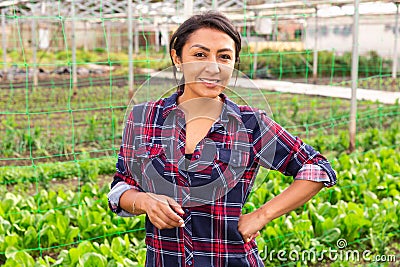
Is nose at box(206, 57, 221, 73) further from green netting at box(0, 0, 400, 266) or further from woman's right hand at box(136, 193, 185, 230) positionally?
woman's right hand at box(136, 193, 185, 230)

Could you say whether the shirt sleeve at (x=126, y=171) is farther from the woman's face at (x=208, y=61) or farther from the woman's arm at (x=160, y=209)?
the woman's face at (x=208, y=61)

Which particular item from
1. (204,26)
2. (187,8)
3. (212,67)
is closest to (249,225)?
(212,67)

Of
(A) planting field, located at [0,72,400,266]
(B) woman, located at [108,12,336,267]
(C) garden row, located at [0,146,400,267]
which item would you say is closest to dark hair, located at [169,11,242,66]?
(B) woman, located at [108,12,336,267]

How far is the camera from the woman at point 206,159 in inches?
58.3

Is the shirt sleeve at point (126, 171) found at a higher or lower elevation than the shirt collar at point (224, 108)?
lower

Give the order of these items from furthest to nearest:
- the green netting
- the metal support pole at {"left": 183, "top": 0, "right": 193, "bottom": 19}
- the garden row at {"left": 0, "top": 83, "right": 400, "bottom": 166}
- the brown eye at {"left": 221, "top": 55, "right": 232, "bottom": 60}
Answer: the garden row at {"left": 0, "top": 83, "right": 400, "bottom": 166}
the metal support pole at {"left": 183, "top": 0, "right": 193, "bottom": 19}
the green netting
the brown eye at {"left": 221, "top": 55, "right": 232, "bottom": 60}

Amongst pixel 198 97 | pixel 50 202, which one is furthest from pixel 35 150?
pixel 198 97

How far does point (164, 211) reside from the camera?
137cm

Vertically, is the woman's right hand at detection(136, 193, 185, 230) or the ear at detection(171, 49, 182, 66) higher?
the ear at detection(171, 49, 182, 66)

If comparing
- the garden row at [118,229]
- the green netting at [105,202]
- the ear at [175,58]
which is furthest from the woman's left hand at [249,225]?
the garden row at [118,229]

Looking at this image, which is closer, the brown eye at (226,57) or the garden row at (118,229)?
the brown eye at (226,57)

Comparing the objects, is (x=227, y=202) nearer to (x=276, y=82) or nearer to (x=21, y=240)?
(x=21, y=240)

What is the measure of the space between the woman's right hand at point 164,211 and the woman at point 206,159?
56 mm

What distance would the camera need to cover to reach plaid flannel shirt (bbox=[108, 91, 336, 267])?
149cm
